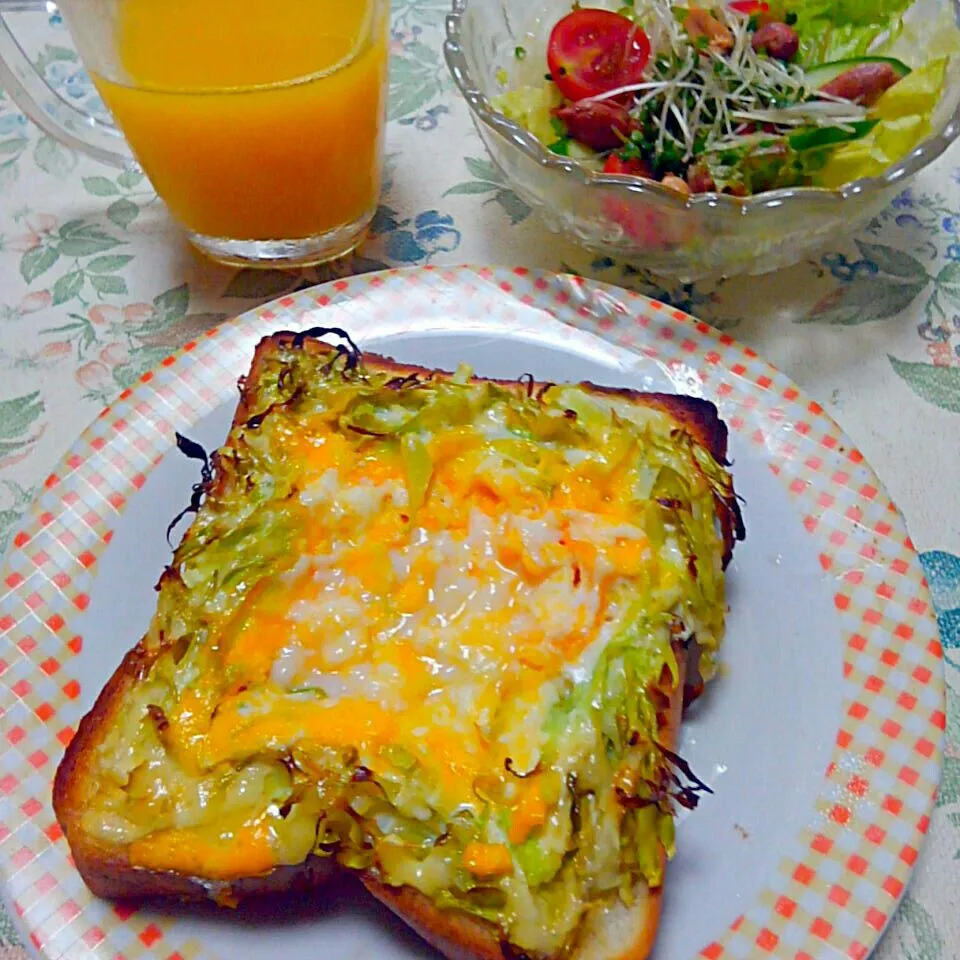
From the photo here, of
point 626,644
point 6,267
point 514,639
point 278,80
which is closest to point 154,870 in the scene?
point 514,639

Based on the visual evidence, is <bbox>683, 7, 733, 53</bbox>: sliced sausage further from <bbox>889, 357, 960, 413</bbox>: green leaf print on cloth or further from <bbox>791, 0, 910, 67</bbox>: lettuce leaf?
<bbox>889, 357, 960, 413</bbox>: green leaf print on cloth

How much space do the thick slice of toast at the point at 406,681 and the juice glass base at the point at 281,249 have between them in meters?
0.79

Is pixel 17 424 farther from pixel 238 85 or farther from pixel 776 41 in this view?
pixel 776 41

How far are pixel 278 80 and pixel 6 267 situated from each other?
100 cm

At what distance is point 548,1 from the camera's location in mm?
2900

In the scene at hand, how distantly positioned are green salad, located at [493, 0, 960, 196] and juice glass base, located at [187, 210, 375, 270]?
0.55 metres

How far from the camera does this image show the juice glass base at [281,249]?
103 inches

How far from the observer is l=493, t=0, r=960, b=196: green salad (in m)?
2.49

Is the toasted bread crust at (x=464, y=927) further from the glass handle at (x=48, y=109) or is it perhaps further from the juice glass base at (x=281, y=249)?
the glass handle at (x=48, y=109)

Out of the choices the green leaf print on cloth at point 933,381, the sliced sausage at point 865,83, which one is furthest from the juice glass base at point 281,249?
the green leaf print on cloth at point 933,381

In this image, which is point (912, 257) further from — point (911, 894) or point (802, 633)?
point (911, 894)

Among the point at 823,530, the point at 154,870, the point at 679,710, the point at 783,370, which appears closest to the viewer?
the point at 154,870

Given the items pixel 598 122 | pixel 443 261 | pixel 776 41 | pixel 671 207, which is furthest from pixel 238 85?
pixel 776 41

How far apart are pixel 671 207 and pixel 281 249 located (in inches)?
41.1
